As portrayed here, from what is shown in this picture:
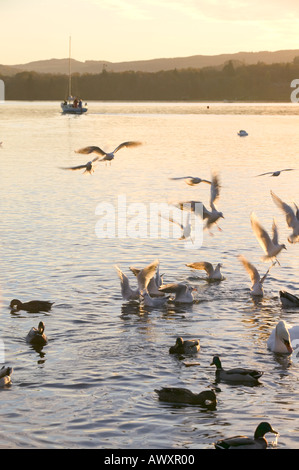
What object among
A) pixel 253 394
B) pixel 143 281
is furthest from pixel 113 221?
pixel 253 394

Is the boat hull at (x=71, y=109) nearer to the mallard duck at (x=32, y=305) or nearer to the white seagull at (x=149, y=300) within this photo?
the white seagull at (x=149, y=300)

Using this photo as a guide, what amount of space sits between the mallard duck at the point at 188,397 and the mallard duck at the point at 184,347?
250 centimetres

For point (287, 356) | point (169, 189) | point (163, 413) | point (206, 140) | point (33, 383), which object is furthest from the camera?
point (206, 140)

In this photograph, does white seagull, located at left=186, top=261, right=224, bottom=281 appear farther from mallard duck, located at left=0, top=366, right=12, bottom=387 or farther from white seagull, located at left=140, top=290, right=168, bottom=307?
mallard duck, located at left=0, top=366, right=12, bottom=387

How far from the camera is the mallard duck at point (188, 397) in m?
15.4

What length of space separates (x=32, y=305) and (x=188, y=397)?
23.8 ft

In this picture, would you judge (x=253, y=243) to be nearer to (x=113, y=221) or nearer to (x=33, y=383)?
(x=113, y=221)

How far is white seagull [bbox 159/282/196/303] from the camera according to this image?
22523 mm

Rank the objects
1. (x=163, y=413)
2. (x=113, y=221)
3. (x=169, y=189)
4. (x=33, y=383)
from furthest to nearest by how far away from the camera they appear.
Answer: (x=169, y=189) < (x=113, y=221) < (x=33, y=383) < (x=163, y=413)

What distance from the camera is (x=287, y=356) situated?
18453mm

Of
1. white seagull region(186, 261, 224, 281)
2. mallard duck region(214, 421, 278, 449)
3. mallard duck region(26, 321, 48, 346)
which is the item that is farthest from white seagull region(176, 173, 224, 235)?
mallard duck region(214, 421, 278, 449)

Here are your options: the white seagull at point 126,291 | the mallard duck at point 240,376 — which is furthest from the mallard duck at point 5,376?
the white seagull at point 126,291

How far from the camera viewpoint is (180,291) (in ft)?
73.9

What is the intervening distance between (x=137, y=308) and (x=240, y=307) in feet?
8.98
